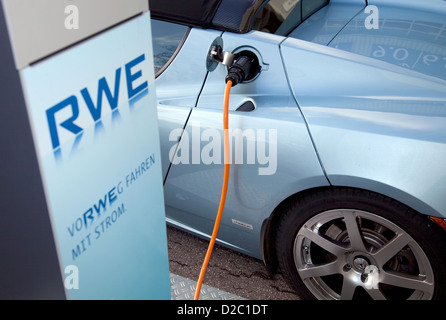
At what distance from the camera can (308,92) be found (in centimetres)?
179

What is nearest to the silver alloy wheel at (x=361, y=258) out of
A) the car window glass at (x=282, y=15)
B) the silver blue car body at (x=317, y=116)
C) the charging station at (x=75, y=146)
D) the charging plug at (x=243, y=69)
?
the silver blue car body at (x=317, y=116)

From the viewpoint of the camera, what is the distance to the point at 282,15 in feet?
6.57

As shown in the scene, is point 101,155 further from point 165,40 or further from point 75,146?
point 165,40

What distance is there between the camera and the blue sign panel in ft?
2.59

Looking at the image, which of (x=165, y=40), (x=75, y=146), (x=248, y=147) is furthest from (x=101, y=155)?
(x=165, y=40)

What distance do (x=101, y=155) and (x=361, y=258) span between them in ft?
4.02

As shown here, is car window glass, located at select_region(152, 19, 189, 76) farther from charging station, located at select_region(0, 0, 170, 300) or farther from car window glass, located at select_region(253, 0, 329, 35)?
charging station, located at select_region(0, 0, 170, 300)

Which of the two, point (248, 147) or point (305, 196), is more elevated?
point (248, 147)

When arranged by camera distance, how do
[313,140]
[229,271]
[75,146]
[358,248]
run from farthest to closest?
[229,271] → [358,248] → [313,140] → [75,146]

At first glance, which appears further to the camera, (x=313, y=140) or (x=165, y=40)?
(x=165, y=40)

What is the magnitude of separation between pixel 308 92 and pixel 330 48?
0.65 feet

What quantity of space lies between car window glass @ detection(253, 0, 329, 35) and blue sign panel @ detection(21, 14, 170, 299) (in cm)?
97

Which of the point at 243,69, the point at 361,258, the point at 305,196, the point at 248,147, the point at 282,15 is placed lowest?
the point at 361,258
